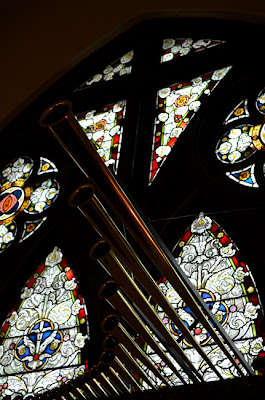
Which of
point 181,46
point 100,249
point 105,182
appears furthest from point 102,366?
point 181,46

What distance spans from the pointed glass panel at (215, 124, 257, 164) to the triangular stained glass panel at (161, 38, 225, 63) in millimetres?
1657

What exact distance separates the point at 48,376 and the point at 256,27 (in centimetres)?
449

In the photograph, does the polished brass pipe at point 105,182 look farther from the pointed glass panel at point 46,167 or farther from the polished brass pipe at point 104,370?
the pointed glass panel at point 46,167

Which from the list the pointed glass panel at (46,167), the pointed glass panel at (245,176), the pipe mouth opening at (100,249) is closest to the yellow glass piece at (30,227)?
the pointed glass panel at (46,167)

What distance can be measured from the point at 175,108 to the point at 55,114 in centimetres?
450

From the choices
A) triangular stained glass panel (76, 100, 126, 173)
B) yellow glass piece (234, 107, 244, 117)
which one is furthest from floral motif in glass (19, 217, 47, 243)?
yellow glass piece (234, 107, 244, 117)

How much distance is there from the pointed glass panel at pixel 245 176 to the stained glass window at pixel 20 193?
227 centimetres

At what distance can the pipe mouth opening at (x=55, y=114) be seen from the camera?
105 inches

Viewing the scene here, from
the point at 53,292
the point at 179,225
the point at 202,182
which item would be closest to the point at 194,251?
the point at 179,225

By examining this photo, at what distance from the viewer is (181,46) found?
784 cm

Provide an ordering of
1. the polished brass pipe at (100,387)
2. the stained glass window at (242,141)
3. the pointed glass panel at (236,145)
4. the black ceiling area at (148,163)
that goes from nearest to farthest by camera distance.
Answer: the polished brass pipe at (100,387)
the black ceiling area at (148,163)
the stained glass window at (242,141)
the pointed glass panel at (236,145)

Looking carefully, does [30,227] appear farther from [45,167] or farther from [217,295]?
[217,295]

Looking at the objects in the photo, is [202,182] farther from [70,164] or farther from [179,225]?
[70,164]

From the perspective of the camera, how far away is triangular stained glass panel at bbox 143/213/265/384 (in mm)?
4902
